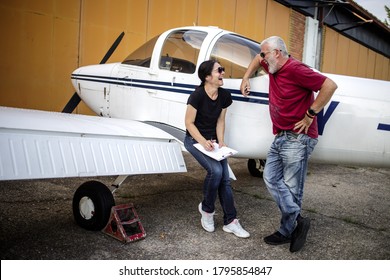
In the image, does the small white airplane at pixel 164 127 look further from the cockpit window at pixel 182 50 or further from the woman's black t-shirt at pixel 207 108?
the woman's black t-shirt at pixel 207 108

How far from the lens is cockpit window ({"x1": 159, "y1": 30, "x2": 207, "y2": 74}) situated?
14.0 ft

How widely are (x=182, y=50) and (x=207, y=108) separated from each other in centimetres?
126

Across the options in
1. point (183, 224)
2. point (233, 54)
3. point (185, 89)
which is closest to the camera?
point (183, 224)

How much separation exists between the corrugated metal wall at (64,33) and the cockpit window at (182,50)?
12.9 ft

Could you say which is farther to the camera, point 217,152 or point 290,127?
point 217,152

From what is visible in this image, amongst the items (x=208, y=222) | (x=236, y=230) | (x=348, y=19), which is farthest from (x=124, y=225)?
(x=348, y=19)

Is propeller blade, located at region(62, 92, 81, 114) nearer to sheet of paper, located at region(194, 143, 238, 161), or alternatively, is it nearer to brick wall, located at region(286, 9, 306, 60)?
sheet of paper, located at region(194, 143, 238, 161)

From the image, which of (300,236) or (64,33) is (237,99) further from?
(64,33)

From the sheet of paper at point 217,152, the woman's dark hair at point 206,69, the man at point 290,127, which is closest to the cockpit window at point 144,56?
the woman's dark hair at point 206,69

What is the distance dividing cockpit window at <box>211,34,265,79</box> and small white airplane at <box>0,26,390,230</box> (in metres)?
0.01

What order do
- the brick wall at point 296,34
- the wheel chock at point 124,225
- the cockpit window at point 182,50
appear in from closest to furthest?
the wheel chock at point 124,225 → the cockpit window at point 182,50 → the brick wall at point 296,34

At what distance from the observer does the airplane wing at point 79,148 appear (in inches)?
106

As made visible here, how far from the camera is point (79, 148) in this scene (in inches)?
121
